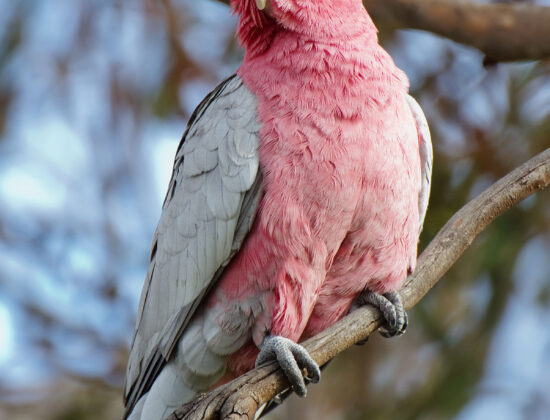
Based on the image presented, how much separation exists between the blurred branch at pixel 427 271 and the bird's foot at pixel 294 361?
0.03m

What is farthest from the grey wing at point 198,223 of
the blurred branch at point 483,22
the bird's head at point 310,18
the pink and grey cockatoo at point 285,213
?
the blurred branch at point 483,22

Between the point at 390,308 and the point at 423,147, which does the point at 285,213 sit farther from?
the point at 423,147

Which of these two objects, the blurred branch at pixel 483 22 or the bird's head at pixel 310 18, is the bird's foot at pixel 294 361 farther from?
the blurred branch at pixel 483 22

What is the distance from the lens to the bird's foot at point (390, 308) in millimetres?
2855

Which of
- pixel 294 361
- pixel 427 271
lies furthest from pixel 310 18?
pixel 294 361

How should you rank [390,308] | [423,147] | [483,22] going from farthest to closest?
[483,22], [423,147], [390,308]

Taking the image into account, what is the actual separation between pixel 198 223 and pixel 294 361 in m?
0.67

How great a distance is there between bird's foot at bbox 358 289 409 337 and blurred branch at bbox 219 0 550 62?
1783 millimetres

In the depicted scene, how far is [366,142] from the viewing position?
275 centimetres

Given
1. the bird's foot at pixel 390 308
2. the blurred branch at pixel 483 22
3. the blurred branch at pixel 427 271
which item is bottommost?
the bird's foot at pixel 390 308

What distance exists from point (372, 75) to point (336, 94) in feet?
0.58

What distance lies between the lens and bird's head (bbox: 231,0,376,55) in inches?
114

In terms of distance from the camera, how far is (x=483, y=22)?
13.2 ft

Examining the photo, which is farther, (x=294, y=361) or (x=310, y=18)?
(x=310, y=18)
